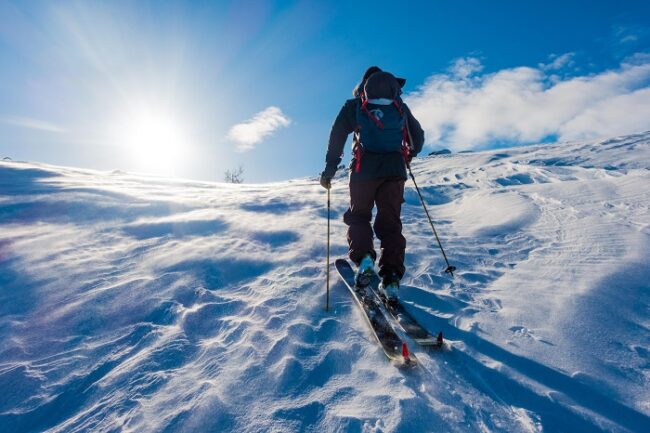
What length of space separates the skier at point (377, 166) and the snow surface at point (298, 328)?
42 centimetres

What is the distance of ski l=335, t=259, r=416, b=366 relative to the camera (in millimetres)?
2297

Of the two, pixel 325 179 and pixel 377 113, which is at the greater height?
pixel 377 113

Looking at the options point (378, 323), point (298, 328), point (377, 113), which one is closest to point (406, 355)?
point (378, 323)

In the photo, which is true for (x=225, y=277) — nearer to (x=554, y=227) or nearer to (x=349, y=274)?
(x=349, y=274)

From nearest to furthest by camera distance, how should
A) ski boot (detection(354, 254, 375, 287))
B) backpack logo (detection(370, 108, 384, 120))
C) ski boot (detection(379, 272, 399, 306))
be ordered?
1. ski boot (detection(379, 272, 399, 306))
2. ski boot (detection(354, 254, 375, 287))
3. backpack logo (detection(370, 108, 384, 120))

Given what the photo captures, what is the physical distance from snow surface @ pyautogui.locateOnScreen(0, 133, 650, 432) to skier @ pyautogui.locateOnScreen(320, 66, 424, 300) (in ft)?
1.39

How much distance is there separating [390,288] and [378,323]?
61cm

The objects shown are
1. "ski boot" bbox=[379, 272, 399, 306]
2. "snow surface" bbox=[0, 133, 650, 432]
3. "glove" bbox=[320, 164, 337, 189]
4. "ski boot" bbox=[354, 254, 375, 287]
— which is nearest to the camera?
"snow surface" bbox=[0, 133, 650, 432]

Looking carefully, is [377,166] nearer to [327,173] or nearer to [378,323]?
[327,173]

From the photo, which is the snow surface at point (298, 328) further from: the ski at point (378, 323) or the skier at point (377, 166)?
the skier at point (377, 166)

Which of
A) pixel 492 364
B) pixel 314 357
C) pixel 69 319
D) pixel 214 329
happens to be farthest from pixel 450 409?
pixel 69 319

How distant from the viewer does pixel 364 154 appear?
363 centimetres

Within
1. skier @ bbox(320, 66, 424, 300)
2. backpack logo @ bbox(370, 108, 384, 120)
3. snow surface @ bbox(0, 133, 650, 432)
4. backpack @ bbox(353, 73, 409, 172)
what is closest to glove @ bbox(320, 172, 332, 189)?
skier @ bbox(320, 66, 424, 300)

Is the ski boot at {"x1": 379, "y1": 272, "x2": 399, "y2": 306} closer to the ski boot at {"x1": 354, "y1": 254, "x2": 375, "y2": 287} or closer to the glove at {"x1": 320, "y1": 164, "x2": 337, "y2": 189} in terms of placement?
the ski boot at {"x1": 354, "y1": 254, "x2": 375, "y2": 287}
